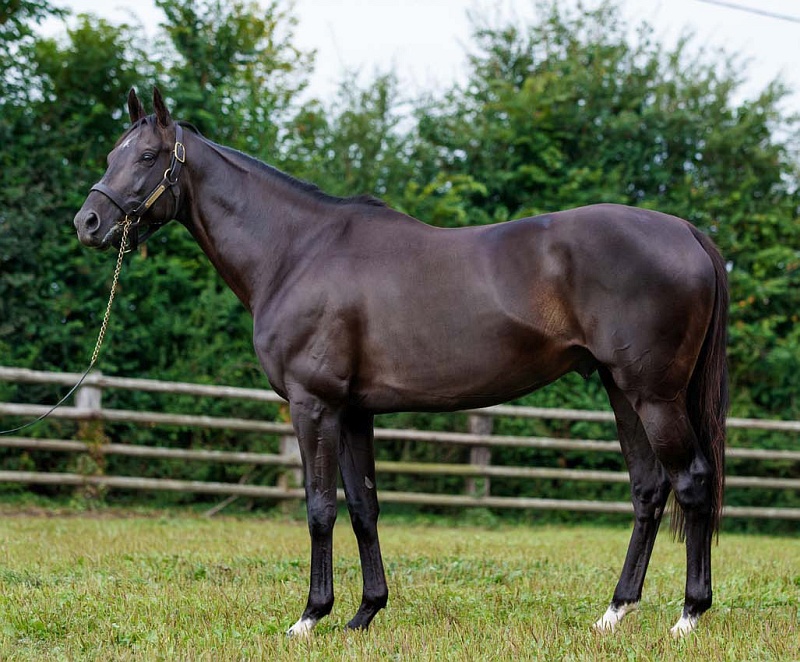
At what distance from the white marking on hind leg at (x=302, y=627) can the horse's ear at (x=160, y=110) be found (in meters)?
2.44

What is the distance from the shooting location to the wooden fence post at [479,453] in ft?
33.4

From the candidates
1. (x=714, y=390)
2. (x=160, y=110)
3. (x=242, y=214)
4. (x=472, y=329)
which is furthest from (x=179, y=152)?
(x=714, y=390)

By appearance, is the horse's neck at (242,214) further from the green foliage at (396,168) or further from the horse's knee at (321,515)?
the green foliage at (396,168)

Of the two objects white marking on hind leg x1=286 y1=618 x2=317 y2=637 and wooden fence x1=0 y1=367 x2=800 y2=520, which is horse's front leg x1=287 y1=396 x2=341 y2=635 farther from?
wooden fence x1=0 y1=367 x2=800 y2=520

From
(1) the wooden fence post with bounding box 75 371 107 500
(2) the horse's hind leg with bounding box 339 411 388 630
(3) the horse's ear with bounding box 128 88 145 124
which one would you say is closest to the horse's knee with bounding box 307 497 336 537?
(2) the horse's hind leg with bounding box 339 411 388 630

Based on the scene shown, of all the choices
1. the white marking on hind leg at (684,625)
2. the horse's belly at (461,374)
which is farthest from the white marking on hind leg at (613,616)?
the horse's belly at (461,374)

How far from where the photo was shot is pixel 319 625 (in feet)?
13.3

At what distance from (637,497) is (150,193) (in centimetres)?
278

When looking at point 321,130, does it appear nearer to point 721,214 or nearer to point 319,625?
point 721,214

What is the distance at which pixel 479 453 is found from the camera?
10.3 metres

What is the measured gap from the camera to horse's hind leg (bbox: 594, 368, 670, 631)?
4145 millimetres

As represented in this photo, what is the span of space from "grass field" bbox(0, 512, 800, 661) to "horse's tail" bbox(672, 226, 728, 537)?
26.1 inches

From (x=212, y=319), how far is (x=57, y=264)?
1.65 meters

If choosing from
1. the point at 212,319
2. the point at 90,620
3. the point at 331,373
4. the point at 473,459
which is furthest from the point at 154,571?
the point at 473,459
